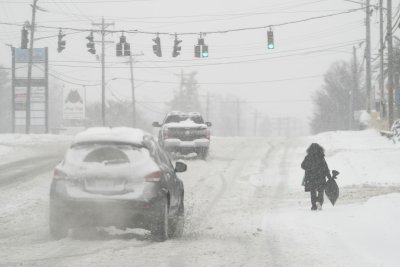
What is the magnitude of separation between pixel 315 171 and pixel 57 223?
6019 mm

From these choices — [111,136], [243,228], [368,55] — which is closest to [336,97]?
[368,55]

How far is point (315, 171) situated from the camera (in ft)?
44.4

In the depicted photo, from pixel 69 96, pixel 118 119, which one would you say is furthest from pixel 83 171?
pixel 118 119

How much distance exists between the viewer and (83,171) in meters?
9.34

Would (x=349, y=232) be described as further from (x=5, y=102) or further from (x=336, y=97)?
(x=5, y=102)

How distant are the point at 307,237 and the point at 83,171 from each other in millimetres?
3390

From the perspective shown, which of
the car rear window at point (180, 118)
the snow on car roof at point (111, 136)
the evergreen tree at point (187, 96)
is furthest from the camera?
the evergreen tree at point (187, 96)

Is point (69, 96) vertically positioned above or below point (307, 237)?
above

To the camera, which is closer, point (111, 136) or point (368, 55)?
point (111, 136)

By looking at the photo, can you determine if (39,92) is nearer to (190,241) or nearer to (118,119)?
(118,119)

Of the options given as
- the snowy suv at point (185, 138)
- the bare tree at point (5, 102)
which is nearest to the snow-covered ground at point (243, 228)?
the snowy suv at point (185, 138)

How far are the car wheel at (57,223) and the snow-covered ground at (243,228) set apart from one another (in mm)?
123

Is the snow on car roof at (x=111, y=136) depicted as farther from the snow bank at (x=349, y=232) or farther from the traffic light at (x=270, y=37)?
the traffic light at (x=270, y=37)

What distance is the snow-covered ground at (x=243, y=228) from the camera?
8.22m
